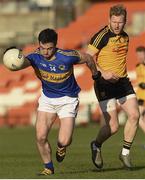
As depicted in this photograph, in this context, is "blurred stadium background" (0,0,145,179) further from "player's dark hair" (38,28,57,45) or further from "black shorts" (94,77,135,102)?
"player's dark hair" (38,28,57,45)

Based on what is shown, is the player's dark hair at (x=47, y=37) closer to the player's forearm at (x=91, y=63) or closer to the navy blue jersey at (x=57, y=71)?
the navy blue jersey at (x=57, y=71)

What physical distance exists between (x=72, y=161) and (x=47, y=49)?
364 centimetres

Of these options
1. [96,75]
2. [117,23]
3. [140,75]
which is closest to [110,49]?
[117,23]

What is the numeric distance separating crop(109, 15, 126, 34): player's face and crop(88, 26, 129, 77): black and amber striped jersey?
0.37 feet

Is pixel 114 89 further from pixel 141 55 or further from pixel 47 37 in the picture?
pixel 141 55

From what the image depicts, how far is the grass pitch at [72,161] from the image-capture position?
12.2 m

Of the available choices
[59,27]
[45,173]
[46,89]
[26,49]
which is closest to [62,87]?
[46,89]

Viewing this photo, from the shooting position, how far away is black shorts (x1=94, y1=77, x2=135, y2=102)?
13.3m

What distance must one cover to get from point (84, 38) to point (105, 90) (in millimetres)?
24258

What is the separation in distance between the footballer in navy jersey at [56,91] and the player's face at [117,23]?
2.81ft

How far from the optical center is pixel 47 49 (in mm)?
11945

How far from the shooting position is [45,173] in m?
12.4

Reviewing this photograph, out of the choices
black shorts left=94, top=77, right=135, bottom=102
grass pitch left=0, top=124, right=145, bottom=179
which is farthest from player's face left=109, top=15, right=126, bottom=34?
grass pitch left=0, top=124, right=145, bottom=179

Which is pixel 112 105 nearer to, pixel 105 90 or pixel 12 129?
pixel 105 90
